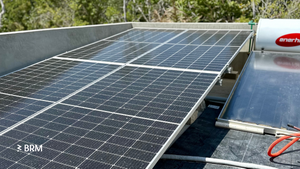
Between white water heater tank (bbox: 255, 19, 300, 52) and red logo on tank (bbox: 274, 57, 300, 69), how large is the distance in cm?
67

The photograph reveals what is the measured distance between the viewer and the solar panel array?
4.80 metres

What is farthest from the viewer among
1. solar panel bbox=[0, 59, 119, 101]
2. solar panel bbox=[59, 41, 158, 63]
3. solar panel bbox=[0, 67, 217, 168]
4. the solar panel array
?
solar panel bbox=[59, 41, 158, 63]

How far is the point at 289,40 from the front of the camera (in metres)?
11.2

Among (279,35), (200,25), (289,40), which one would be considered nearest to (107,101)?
(279,35)

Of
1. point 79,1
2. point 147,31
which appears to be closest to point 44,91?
point 147,31

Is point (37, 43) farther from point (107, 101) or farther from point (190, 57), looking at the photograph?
point (190, 57)

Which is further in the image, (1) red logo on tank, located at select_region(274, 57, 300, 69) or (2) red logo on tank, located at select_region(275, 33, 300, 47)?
(2) red logo on tank, located at select_region(275, 33, 300, 47)

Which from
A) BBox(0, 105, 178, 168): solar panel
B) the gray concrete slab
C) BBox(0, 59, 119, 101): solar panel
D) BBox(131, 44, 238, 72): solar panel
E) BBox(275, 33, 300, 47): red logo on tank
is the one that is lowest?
the gray concrete slab

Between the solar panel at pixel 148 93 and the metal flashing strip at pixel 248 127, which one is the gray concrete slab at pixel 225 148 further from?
the solar panel at pixel 148 93

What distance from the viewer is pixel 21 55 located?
34.5 feet

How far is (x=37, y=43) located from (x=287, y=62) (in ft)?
34.8

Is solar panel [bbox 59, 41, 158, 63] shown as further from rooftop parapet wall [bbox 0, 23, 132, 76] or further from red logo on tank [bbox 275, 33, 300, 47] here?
red logo on tank [bbox 275, 33, 300, 47]

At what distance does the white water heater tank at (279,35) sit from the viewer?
11.1 m

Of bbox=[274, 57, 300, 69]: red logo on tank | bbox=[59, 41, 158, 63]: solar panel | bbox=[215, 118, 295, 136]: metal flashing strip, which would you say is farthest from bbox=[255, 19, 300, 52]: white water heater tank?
bbox=[215, 118, 295, 136]: metal flashing strip
